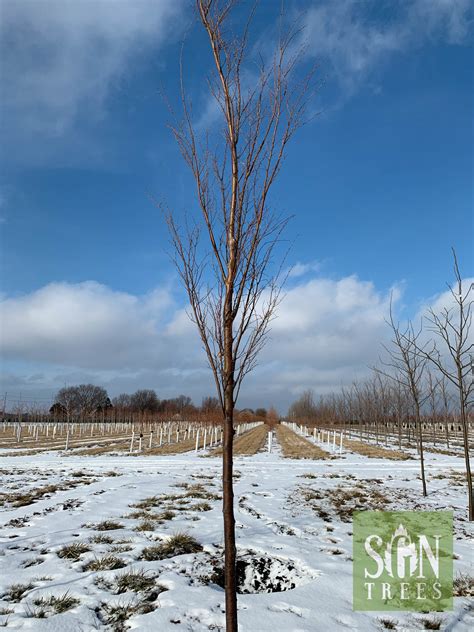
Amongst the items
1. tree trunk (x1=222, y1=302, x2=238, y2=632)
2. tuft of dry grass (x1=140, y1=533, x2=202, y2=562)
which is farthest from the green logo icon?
tuft of dry grass (x1=140, y1=533, x2=202, y2=562)

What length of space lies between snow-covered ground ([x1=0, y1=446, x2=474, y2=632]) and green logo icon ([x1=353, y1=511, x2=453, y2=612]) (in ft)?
0.51

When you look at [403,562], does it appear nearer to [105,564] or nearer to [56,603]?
[105,564]

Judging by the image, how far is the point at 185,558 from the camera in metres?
4.46

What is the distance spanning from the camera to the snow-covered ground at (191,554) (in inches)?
127

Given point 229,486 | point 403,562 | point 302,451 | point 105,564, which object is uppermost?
point 229,486

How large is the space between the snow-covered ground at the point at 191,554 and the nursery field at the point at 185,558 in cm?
1

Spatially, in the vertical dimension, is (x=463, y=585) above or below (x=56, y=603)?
below

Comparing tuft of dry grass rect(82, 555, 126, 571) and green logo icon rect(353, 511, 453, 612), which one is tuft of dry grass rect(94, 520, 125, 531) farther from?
green logo icon rect(353, 511, 453, 612)

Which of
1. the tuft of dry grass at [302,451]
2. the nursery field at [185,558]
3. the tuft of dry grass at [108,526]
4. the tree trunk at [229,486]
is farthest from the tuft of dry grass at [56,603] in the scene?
the tuft of dry grass at [302,451]

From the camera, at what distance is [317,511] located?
701cm

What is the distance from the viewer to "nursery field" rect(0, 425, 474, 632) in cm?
324

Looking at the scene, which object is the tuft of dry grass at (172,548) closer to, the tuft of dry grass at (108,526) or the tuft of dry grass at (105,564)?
the tuft of dry grass at (105,564)

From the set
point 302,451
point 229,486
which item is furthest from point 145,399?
point 229,486

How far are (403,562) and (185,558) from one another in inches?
92.7
